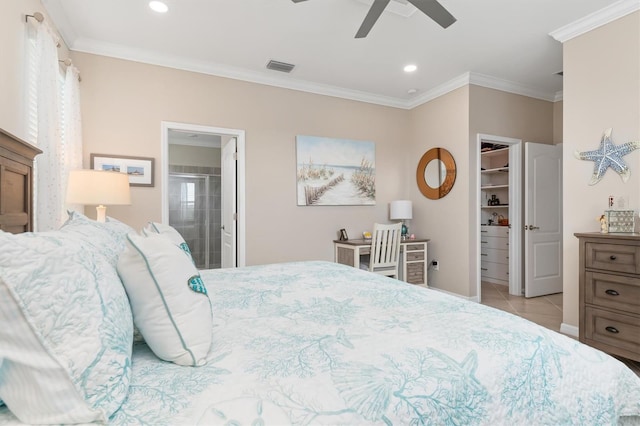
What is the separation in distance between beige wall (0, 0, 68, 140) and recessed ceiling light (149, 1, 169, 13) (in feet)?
2.65

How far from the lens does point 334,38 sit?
328 cm

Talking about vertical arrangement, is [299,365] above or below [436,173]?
below

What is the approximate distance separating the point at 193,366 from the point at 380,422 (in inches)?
20.0

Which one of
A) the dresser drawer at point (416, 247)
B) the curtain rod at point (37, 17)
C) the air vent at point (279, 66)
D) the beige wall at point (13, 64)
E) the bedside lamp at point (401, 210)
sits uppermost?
the air vent at point (279, 66)

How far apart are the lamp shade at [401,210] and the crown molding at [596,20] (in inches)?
95.0

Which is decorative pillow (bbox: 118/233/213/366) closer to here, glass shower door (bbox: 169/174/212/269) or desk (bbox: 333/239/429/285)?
desk (bbox: 333/239/429/285)

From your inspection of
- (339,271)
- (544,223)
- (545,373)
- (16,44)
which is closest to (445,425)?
(545,373)

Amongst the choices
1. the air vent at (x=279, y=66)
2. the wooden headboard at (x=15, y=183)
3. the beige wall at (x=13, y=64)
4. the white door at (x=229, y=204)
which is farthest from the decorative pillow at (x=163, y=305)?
the air vent at (x=279, y=66)

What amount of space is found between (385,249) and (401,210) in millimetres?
842

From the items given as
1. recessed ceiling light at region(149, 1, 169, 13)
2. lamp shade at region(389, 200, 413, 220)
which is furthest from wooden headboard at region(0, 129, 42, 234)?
lamp shade at region(389, 200, 413, 220)

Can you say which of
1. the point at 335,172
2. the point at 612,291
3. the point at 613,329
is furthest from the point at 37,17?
the point at 613,329

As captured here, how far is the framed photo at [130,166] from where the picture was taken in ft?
11.1

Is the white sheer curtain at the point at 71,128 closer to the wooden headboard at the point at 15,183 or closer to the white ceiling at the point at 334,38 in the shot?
the white ceiling at the point at 334,38

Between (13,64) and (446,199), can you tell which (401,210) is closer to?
(446,199)
